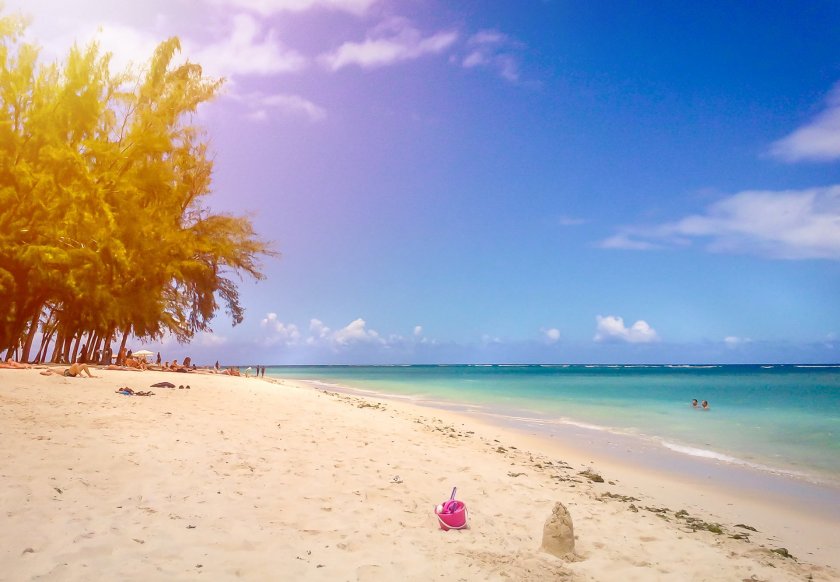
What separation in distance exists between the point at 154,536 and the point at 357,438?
613cm

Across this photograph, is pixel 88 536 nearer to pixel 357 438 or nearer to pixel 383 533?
pixel 383 533

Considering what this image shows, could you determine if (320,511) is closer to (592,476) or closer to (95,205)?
(592,476)

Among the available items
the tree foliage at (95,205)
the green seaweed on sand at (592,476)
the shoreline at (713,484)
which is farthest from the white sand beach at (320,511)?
the tree foliage at (95,205)

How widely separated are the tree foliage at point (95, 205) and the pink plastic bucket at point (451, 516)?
76.0 feet

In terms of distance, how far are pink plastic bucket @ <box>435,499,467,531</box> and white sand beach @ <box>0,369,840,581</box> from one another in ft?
0.44

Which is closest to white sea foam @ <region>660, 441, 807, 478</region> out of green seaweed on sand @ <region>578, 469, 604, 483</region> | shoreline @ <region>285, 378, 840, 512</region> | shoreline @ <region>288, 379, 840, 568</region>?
shoreline @ <region>285, 378, 840, 512</region>

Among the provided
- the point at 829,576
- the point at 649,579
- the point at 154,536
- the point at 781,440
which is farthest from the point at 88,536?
the point at 781,440

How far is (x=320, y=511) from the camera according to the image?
6316 millimetres

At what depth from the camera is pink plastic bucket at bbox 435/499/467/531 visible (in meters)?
6.14

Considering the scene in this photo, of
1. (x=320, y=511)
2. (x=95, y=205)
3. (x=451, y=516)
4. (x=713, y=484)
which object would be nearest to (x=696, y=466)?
(x=713, y=484)

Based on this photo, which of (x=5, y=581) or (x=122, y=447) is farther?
(x=122, y=447)

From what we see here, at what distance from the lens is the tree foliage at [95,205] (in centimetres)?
2306

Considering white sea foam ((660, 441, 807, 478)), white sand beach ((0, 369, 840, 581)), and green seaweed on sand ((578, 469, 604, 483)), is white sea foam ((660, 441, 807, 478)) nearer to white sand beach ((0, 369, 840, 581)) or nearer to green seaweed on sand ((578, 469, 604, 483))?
white sand beach ((0, 369, 840, 581))

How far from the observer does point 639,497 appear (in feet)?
29.7
